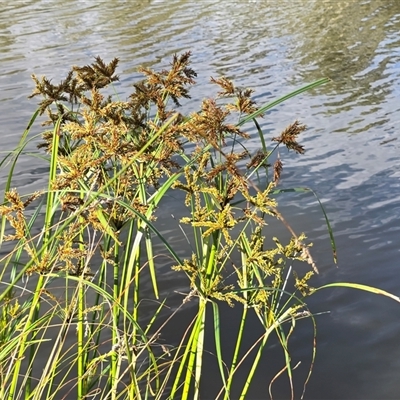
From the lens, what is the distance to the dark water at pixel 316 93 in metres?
3.42

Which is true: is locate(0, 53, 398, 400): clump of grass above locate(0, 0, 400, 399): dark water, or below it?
above

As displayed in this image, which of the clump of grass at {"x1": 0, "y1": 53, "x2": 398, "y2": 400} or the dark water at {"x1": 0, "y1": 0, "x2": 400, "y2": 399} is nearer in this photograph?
the clump of grass at {"x1": 0, "y1": 53, "x2": 398, "y2": 400}

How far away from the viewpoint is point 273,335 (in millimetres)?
3502

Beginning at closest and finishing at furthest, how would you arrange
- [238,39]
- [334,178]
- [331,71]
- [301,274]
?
1. [301,274]
2. [334,178]
3. [331,71]
4. [238,39]

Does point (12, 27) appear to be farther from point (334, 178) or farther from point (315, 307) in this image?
point (315, 307)

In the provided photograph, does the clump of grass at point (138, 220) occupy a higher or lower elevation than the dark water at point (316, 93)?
higher

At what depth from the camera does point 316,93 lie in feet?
28.3

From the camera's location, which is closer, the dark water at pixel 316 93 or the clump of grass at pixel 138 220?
the clump of grass at pixel 138 220

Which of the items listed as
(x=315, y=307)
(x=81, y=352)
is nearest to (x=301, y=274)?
(x=315, y=307)

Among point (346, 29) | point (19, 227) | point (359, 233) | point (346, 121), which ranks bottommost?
point (346, 29)

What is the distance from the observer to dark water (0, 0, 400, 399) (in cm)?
342

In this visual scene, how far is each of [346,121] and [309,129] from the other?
21.5 inches

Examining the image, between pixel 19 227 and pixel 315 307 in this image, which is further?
pixel 315 307

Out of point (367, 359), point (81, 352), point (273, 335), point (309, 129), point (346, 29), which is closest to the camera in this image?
point (81, 352)
